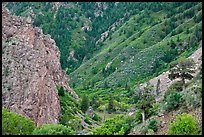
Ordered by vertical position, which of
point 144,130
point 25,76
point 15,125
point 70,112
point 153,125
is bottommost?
point 144,130

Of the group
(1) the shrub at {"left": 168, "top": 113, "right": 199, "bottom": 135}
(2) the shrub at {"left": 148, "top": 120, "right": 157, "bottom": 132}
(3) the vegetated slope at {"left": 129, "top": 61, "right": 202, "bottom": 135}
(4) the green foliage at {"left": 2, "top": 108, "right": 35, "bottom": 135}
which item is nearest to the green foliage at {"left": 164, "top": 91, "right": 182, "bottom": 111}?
(3) the vegetated slope at {"left": 129, "top": 61, "right": 202, "bottom": 135}

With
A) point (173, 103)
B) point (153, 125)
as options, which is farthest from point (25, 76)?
point (153, 125)

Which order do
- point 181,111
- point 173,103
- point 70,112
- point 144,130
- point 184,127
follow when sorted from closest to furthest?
point 184,127
point 144,130
point 181,111
point 173,103
point 70,112

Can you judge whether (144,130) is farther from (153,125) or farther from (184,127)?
(184,127)

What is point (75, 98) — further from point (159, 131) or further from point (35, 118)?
point (159, 131)

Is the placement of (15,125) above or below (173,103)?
above

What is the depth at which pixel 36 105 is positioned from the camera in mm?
98625

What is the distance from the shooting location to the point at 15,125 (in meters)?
75.3

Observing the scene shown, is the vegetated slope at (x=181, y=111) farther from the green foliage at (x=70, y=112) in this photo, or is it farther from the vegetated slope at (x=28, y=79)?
the vegetated slope at (x=28, y=79)

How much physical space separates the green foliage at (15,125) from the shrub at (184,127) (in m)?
28.7

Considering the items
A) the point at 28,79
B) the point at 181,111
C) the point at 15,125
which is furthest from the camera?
the point at 28,79

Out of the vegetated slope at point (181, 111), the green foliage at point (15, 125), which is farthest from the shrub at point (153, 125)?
the green foliage at point (15, 125)

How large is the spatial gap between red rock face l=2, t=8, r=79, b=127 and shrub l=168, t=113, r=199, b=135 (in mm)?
48483

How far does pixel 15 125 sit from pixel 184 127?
34734 mm
